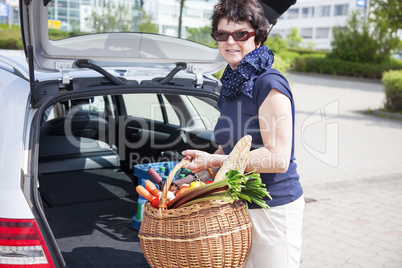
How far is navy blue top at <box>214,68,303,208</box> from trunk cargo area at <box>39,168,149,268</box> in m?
1.27

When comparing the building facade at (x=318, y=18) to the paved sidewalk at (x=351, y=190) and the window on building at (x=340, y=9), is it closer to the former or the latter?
the window on building at (x=340, y=9)

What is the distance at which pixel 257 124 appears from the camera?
1.94 meters

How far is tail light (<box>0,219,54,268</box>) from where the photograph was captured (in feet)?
6.56

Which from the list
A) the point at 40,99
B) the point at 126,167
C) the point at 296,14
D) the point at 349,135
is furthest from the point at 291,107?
the point at 296,14

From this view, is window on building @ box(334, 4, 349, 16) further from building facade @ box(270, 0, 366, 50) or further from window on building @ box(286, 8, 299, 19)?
window on building @ box(286, 8, 299, 19)

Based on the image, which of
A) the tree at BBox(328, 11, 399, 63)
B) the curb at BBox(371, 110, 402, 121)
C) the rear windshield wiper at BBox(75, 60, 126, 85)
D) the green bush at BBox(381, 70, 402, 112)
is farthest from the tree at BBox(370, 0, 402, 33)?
the rear windshield wiper at BBox(75, 60, 126, 85)

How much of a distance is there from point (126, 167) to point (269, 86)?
11.2 ft

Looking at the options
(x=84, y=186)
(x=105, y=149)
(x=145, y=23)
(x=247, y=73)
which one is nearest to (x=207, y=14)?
(x=145, y=23)

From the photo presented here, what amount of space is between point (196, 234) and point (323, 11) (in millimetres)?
69127

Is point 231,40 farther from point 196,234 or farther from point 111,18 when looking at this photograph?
point 111,18

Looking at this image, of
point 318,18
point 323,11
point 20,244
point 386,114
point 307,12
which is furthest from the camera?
point 307,12

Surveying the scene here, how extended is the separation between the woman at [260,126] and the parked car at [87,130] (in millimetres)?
805

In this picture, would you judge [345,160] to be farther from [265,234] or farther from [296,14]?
[296,14]

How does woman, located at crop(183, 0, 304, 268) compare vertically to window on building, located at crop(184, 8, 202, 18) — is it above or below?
below
